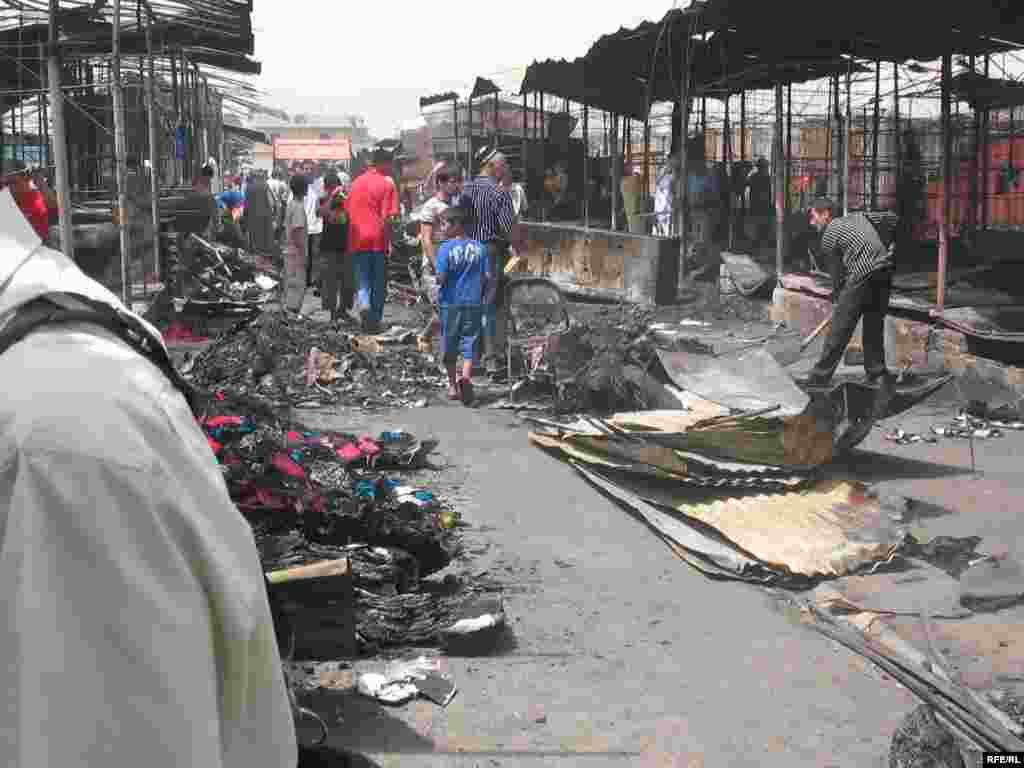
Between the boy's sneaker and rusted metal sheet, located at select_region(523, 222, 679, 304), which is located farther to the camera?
rusted metal sheet, located at select_region(523, 222, 679, 304)

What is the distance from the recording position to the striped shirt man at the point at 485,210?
1113 cm

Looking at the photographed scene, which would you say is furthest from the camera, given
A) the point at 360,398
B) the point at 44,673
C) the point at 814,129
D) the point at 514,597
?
the point at 814,129

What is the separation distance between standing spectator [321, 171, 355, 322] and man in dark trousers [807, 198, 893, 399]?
6.75 m

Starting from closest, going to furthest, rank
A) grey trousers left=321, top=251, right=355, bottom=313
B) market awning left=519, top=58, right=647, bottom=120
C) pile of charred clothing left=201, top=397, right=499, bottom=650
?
pile of charred clothing left=201, top=397, right=499, bottom=650
grey trousers left=321, top=251, right=355, bottom=313
market awning left=519, top=58, right=647, bottom=120

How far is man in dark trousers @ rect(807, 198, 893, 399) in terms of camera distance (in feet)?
34.1

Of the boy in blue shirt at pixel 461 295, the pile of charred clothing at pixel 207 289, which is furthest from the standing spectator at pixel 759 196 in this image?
the boy in blue shirt at pixel 461 295

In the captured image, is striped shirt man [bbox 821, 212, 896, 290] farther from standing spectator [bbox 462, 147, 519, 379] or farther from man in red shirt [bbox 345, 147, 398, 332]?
man in red shirt [bbox 345, 147, 398, 332]

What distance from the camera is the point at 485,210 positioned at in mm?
11133

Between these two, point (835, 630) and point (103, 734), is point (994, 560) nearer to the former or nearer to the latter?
point (835, 630)

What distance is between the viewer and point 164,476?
1038 mm

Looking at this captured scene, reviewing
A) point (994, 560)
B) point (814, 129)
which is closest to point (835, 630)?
point (994, 560)

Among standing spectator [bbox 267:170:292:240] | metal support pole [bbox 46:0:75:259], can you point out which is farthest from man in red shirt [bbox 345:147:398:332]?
standing spectator [bbox 267:170:292:240]

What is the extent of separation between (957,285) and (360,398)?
7.11 m

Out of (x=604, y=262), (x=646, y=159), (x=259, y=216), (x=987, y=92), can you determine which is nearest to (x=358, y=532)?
(x=604, y=262)
